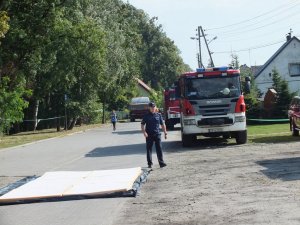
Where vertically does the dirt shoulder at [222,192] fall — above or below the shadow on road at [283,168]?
below

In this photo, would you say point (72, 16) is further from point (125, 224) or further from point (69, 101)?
point (125, 224)

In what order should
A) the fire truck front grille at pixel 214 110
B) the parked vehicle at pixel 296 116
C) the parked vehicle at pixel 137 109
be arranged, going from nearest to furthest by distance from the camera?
the fire truck front grille at pixel 214 110, the parked vehicle at pixel 296 116, the parked vehicle at pixel 137 109

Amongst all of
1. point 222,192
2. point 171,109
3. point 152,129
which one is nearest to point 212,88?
point 152,129

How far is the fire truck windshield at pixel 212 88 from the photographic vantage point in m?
22.1

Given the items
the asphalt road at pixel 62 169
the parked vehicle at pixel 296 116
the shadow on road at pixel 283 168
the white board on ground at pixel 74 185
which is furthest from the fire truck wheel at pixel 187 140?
the white board on ground at pixel 74 185

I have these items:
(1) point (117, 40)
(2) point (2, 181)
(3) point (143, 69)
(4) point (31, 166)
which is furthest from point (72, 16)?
(3) point (143, 69)

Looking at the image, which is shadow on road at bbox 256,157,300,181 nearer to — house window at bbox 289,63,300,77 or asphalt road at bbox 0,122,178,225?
asphalt road at bbox 0,122,178,225

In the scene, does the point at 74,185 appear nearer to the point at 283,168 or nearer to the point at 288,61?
the point at 283,168

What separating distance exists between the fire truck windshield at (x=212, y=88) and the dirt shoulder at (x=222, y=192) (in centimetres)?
455

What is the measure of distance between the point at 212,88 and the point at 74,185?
427 inches

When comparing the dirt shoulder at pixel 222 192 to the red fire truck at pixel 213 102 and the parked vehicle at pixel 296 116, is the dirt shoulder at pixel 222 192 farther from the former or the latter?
the parked vehicle at pixel 296 116

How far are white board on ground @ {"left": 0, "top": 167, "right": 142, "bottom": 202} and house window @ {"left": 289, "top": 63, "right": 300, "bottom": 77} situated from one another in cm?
5496

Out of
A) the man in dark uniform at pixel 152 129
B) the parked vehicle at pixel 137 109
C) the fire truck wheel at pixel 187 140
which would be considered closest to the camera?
the man in dark uniform at pixel 152 129

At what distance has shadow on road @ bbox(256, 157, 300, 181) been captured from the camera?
12.3 meters
